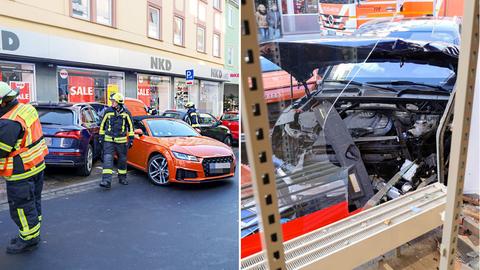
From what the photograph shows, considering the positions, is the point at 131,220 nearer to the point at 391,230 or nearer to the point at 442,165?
the point at 391,230

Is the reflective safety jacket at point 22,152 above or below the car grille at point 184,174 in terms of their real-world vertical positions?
above

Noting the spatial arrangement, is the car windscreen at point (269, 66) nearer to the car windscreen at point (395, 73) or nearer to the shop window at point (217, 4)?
the shop window at point (217, 4)

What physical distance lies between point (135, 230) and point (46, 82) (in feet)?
2.78

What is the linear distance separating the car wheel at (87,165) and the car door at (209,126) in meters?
0.71

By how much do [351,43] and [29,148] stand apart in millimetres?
1844

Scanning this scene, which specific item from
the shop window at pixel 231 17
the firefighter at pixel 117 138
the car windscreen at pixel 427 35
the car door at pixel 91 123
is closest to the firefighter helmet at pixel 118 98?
the firefighter at pixel 117 138

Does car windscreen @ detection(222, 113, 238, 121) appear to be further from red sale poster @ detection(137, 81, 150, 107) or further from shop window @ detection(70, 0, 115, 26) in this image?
shop window @ detection(70, 0, 115, 26)

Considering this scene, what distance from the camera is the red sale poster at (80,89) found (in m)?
1.92

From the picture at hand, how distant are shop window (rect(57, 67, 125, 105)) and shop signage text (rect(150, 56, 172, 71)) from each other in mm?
171

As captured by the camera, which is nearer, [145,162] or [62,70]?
[62,70]

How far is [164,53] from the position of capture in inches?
76.7

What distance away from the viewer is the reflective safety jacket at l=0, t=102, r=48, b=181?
200 cm

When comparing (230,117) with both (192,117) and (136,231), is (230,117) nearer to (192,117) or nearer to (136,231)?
(192,117)

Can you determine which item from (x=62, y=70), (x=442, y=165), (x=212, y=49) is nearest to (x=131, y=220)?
(x=62, y=70)
